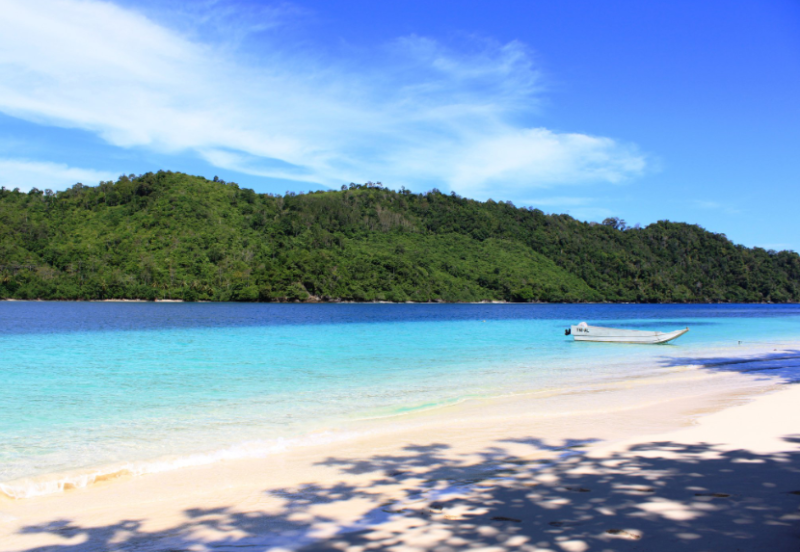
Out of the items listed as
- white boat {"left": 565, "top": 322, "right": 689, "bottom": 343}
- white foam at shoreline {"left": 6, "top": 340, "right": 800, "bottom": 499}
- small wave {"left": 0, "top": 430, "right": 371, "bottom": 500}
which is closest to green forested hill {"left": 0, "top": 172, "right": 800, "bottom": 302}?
white boat {"left": 565, "top": 322, "right": 689, "bottom": 343}

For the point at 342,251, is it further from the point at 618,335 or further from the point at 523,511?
the point at 523,511

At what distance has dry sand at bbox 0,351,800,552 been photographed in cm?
384

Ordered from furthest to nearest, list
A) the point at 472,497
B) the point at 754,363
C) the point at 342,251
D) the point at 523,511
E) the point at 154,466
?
the point at 342,251, the point at 754,363, the point at 154,466, the point at 472,497, the point at 523,511

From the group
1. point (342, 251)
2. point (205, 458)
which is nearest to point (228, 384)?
point (205, 458)

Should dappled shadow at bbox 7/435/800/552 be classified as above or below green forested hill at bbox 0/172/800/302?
below

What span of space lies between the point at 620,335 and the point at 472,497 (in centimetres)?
2753

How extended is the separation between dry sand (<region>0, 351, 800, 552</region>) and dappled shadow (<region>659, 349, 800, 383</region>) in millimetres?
9472

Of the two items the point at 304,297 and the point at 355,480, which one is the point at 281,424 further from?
the point at 304,297

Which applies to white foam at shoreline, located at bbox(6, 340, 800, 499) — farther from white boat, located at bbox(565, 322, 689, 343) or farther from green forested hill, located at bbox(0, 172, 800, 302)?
green forested hill, located at bbox(0, 172, 800, 302)

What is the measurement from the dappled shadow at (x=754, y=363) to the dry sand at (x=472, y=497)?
31.1 ft

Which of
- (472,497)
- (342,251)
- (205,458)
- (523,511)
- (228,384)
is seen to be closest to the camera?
(523,511)

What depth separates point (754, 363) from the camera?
64.6ft

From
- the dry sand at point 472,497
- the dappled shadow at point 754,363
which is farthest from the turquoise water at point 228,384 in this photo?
the dry sand at point 472,497

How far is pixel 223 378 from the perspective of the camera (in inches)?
591
